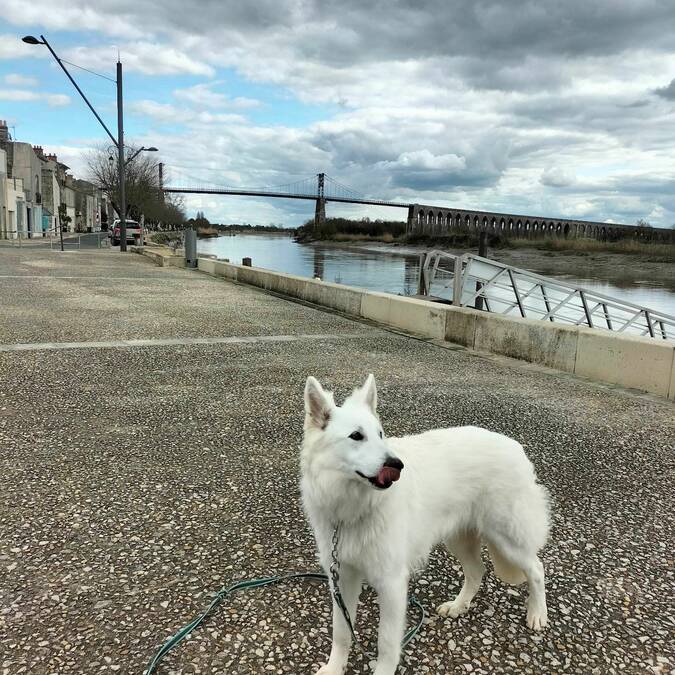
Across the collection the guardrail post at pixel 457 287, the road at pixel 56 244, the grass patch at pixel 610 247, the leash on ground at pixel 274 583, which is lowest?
the leash on ground at pixel 274 583

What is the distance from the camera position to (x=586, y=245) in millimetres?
72750

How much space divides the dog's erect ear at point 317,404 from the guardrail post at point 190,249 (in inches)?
934

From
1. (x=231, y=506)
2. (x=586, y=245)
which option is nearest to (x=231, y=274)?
(x=231, y=506)

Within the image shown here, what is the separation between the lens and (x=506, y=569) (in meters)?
2.78

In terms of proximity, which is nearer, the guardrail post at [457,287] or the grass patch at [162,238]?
the guardrail post at [457,287]

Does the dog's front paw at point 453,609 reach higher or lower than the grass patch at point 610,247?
lower

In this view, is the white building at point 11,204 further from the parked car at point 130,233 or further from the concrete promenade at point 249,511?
the concrete promenade at point 249,511

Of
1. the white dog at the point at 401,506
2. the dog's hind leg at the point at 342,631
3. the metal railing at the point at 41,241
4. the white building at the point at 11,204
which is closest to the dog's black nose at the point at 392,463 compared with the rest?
the white dog at the point at 401,506

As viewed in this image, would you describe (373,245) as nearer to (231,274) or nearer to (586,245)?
(586,245)

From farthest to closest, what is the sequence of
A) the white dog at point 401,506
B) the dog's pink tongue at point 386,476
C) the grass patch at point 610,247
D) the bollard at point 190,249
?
the grass patch at point 610,247 → the bollard at point 190,249 → the white dog at point 401,506 → the dog's pink tongue at point 386,476

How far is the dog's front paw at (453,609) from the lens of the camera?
280cm

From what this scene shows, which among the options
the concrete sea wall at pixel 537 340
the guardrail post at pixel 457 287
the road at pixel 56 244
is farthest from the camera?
the road at pixel 56 244

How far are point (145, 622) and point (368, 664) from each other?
1050 millimetres

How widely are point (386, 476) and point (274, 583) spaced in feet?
4.36
